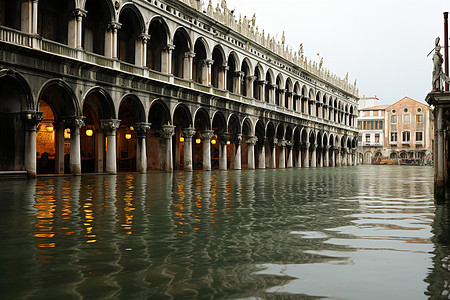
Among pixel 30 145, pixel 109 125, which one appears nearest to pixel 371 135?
pixel 109 125

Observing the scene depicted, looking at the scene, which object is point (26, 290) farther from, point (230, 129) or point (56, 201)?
point (230, 129)

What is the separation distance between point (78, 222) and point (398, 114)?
9657 cm

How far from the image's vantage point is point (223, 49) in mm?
36938

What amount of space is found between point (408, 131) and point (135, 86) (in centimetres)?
7942

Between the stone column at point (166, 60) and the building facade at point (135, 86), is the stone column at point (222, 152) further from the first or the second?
the stone column at point (166, 60)

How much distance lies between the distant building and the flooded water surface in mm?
90329

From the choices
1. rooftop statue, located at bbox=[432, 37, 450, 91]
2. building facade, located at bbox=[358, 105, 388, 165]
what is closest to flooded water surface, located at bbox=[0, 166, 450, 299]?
rooftop statue, located at bbox=[432, 37, 450, 91]

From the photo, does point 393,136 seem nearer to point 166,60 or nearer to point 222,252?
point 166,60

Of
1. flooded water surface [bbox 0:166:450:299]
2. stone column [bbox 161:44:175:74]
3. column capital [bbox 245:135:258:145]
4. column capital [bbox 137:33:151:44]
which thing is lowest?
flooded water surface [bbox 0:166:450:299]

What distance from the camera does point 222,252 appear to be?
507cm

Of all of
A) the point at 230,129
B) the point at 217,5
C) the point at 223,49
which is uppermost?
the point at 217,5

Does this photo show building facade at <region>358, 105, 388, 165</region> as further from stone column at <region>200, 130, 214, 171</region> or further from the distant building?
stone column at <region>200, 130, 214, 171</region>

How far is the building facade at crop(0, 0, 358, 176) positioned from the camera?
67.2 feet

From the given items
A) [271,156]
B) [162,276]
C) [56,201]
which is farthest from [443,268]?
[271,156]
